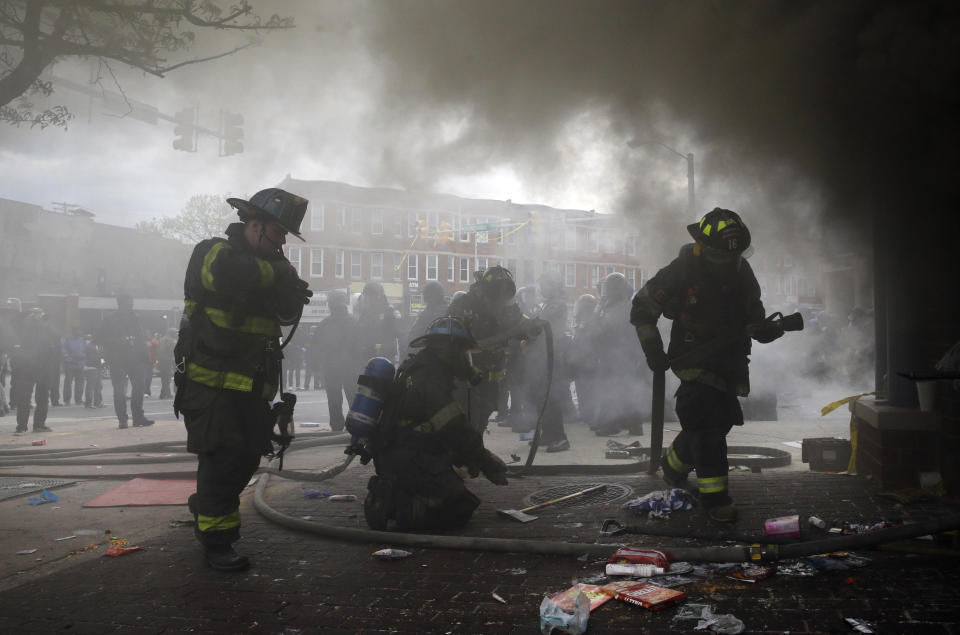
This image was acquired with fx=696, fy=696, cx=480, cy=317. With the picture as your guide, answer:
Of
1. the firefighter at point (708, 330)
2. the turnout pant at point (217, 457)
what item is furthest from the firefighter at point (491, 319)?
the turnout pant at point (217, 457)

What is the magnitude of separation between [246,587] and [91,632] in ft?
2.18

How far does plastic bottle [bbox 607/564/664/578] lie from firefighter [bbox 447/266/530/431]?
9.69 ft

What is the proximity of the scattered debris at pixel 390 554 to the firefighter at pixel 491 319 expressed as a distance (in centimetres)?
245

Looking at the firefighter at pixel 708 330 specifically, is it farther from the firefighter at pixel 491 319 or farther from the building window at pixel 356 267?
the building window at pixel 356 267

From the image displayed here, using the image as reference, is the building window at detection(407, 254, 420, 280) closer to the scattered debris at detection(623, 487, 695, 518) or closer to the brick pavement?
the scattered debris at detection(623, 487, 695, 518)

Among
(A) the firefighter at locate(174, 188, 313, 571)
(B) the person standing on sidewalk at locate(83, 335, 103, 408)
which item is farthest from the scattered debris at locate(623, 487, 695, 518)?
(B) the person standing on sidewalk at locate(83, 335, 103, 408)

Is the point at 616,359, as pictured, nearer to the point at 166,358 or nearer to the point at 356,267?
the point at 166,358

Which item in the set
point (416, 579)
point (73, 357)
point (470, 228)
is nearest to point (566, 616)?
point (416, 579)

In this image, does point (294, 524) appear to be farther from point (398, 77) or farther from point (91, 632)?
point (398, 77)

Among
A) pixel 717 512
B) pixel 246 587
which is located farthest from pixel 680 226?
pixel 246 587

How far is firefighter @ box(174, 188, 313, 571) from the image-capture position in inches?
141

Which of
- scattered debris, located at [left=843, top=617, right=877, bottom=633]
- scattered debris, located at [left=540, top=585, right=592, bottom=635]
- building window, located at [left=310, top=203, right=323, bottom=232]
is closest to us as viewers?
scattered debris, located at [left=843, top=617, right=877, bottom=633]

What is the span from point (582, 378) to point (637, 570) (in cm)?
604

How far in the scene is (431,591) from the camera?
3.07m
